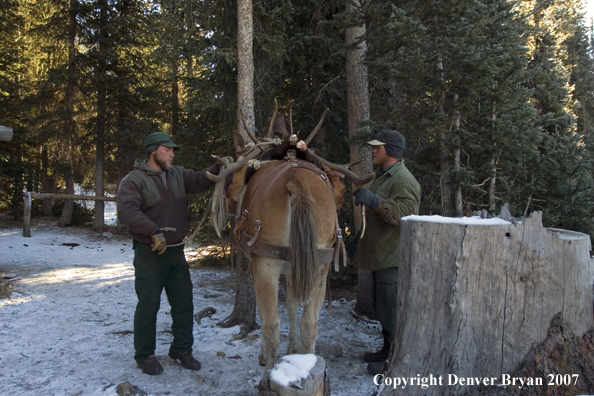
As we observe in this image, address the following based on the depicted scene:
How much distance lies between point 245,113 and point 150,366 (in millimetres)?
3354

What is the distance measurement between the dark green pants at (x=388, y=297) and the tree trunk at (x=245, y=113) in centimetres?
212

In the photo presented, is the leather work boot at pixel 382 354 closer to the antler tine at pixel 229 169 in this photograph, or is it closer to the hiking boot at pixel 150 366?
the hiking boot at pixel 150 366

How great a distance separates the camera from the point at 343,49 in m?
6.03

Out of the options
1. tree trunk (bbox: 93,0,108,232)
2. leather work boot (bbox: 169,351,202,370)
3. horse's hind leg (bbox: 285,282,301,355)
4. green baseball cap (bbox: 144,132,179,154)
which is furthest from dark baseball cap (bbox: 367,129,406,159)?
tree trunk (bbox: 93,0,108,232)

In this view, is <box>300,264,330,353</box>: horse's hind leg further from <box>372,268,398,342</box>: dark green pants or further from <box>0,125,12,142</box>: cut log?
<box>0,125,12,142</box>: cut log

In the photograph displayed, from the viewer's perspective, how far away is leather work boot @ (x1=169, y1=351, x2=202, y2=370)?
4133 mm

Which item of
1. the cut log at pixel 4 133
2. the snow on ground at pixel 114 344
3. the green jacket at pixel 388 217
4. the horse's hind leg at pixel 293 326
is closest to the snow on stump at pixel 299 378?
A: the horse's hind leg at pixel 293 326

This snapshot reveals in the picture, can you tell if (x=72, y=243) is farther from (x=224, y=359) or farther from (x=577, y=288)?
(x=577, y=288)

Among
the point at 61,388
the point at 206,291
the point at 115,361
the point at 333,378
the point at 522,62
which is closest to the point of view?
the point at 61,388

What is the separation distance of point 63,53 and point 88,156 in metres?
4.71

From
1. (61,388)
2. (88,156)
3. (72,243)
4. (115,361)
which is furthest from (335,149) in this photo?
(88,156)

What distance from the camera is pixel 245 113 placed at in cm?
552

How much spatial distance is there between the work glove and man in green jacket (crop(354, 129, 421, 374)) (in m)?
1.92

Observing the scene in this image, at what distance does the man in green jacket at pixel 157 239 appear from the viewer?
12.8 feet
